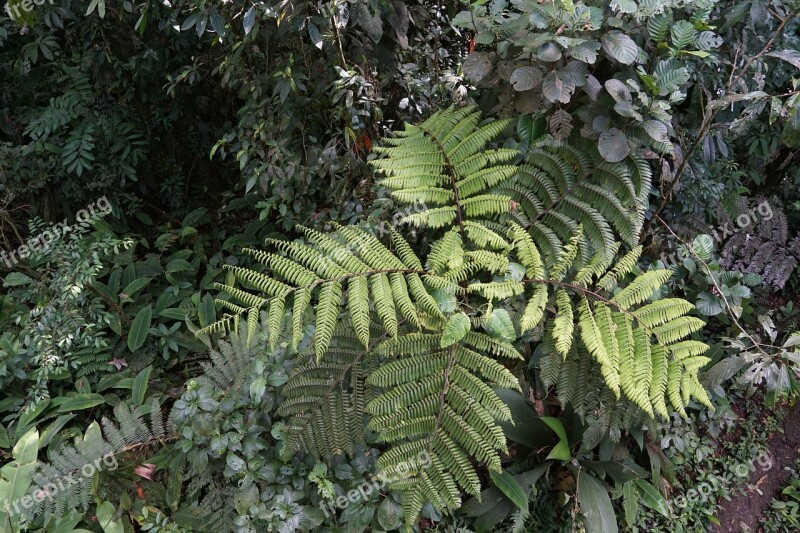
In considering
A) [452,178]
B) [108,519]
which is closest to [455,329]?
[452,178]

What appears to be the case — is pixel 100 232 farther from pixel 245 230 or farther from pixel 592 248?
pixel 592 248

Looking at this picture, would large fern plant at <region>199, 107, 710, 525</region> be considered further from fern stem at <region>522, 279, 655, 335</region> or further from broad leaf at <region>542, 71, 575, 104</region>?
broad leaf at <region>542, 71, 575, 104</region>

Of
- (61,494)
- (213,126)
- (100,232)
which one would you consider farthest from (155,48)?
(61,494)

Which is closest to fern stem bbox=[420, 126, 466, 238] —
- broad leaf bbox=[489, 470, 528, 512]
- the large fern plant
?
the large fern plant

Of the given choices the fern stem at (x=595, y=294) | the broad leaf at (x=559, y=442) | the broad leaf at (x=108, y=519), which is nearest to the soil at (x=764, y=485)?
the broad leaf at (x=559, y=442)

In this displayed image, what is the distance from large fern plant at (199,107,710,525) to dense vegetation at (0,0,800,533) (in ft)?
0.04

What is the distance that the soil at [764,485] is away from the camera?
276 centimetres

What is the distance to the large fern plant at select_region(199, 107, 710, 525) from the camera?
181 centimetres

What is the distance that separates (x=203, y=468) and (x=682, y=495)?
2361mm

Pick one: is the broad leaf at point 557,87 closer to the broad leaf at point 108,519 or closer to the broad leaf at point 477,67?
the broad leaf at point 477,67

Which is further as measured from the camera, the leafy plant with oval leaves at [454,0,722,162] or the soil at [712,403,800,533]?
the soil at [712,403,800,533]

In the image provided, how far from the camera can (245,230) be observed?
3549mm

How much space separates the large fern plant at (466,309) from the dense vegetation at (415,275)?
0.04ft

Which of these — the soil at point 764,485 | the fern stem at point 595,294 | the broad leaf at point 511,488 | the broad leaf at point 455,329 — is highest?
the broad leaf at point 455,329
